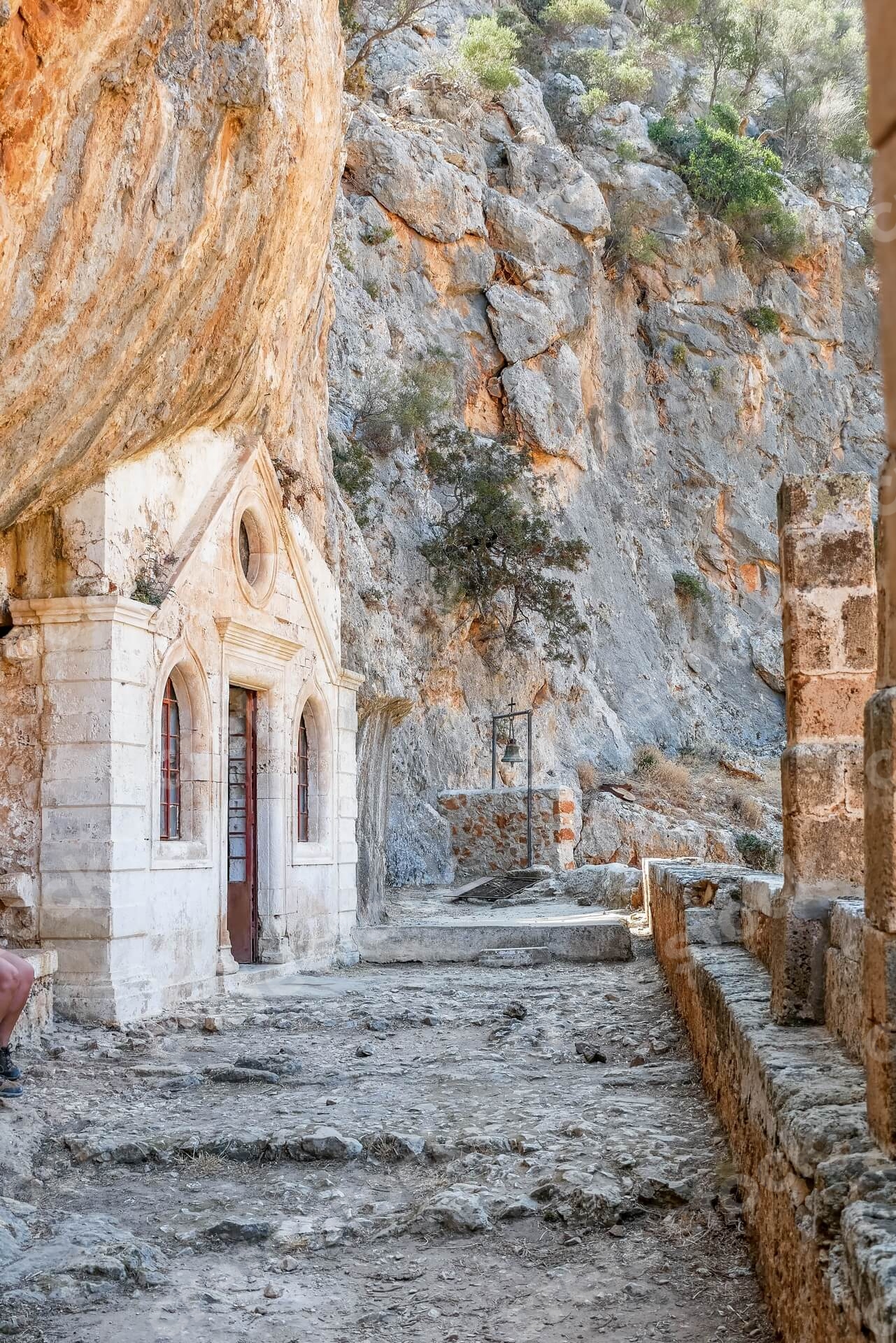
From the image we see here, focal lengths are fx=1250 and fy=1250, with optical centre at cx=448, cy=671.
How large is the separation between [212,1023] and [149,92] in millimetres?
5984

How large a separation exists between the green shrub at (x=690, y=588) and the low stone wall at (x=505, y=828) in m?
12.5

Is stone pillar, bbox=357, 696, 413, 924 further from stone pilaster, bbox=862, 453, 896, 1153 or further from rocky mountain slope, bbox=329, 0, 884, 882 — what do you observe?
stone pilaster, bbox=862, 453, 896, 1153

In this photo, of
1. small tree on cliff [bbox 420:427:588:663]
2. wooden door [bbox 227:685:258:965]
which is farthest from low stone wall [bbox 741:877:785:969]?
small tree on cliff [bbox 420:427:588:663]

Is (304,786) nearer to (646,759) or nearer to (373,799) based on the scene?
(373,799)

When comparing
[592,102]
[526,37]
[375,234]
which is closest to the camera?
[375,234]

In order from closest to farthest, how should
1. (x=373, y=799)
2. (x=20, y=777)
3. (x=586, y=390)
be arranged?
(x=20, y=777) → (x=373, y=799) → (x=586, y=390)

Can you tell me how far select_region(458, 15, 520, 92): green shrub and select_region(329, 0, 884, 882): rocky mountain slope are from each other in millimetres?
578

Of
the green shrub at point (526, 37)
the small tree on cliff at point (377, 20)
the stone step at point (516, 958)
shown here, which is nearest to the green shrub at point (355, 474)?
the small tree on cliff at point (377, 20)

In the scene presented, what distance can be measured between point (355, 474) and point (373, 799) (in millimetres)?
9574

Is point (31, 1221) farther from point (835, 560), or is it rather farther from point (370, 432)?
point (370, 432)

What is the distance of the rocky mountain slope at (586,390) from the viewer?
81.0ft

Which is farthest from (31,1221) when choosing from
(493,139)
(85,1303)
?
(493,139)

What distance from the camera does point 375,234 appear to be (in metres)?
26.4

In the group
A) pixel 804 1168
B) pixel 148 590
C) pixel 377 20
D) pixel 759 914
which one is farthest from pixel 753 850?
pixel 377 20
